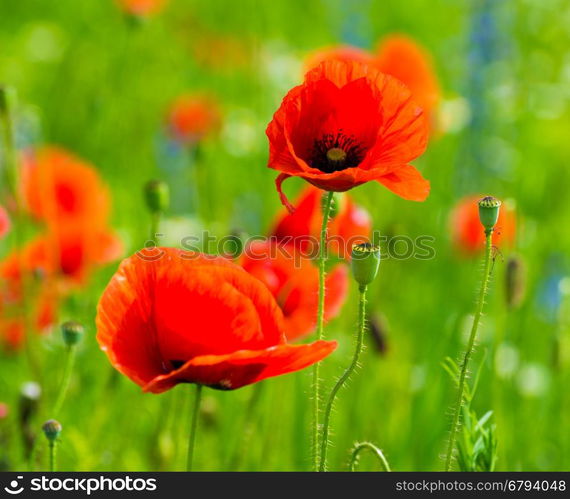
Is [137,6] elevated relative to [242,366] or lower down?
elevated

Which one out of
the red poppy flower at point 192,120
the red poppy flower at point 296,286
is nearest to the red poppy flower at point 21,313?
the red poppy flower at point 296,286

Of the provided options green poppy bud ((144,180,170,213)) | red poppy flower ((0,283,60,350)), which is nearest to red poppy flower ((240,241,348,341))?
green poppy bud ((144,180,170,213))

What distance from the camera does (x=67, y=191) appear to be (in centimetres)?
221

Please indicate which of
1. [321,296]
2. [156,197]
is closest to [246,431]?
[156,197]

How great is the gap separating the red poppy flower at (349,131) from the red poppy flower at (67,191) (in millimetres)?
1026

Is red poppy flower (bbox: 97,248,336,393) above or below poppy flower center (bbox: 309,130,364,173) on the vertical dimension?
below

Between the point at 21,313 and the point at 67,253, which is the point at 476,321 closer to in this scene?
the point at 21,313

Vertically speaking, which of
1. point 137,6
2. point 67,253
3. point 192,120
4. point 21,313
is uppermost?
point 137,6

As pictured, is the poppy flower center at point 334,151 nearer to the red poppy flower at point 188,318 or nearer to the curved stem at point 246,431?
the red poppy flower at point 188,318

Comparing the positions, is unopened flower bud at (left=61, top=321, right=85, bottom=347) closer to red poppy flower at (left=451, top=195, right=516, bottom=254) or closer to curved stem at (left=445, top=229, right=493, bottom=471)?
curved stem at (left=445, top=229, right=493, bottom=471)

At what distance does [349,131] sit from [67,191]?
116 centimetres

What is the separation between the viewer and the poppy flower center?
3.92ft

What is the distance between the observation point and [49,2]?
14.9 feet

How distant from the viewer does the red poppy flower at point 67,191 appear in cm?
214
